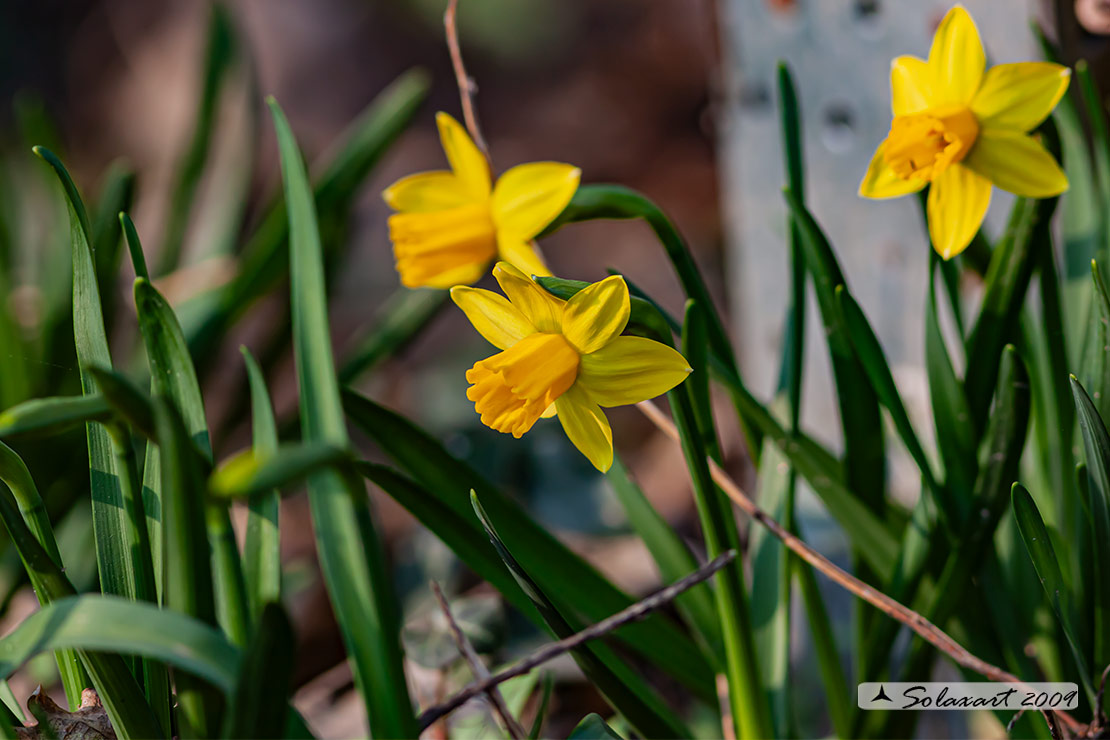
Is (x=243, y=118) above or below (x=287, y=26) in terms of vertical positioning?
below

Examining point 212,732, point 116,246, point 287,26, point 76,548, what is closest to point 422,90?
point 116,246

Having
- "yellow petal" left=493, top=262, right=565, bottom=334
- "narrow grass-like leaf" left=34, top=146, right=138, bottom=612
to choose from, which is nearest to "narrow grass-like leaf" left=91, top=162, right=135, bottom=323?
"narrow grass-like leaf" left=34, top=146, right=138, bottom=612

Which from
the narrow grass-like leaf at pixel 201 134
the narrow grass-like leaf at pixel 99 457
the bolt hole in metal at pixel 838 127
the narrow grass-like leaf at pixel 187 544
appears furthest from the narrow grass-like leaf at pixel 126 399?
the narrow grass-like leaf at pixel 201 134

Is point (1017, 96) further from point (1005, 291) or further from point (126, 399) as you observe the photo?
point (126, 399)

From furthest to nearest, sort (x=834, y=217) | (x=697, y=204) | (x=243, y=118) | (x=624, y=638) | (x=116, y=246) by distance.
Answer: (x=697, y=204)
(x=243, y=118)
(x=834, y=217)
(x=116, y=246)
(x=624, y=638)

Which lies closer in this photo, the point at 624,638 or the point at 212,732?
the point at 212,732

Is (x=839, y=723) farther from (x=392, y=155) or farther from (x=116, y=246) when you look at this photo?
(x=392, y=155)

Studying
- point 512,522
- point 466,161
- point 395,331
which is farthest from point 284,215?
point 512,522

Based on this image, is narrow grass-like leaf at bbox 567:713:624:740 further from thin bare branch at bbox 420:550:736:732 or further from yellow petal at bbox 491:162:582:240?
yellow petal at bbox 491:162:582:240

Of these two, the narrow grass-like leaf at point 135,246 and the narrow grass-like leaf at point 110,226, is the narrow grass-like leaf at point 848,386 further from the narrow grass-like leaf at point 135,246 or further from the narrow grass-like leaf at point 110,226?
the narrow grass-like leaf at point 110,226
